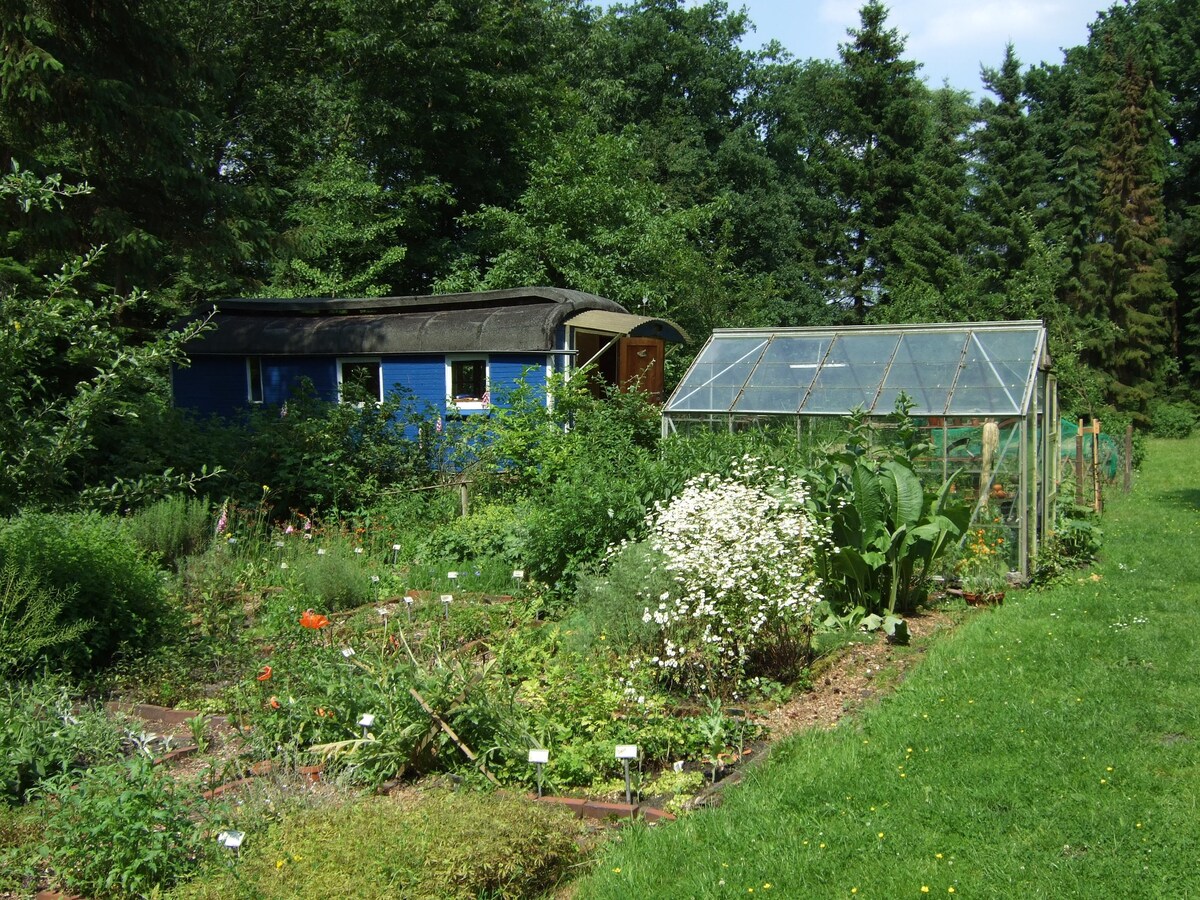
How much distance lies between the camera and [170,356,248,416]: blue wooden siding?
1862cm

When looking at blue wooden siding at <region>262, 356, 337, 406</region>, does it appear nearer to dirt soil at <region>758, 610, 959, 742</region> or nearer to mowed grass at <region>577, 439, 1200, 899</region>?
dirt soil at <region>758, 610, 959, 742</region>

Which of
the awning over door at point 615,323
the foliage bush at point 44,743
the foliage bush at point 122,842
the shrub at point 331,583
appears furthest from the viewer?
the awning over door at point 615,323

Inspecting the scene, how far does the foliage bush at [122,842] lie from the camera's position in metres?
3.57

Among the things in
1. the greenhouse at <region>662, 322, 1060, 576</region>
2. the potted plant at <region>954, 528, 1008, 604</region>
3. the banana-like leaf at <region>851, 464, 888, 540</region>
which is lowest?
the potted plant at <region>954, 528, 1008, 604</region>

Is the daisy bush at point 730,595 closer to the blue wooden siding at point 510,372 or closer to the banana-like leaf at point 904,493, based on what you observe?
the banana-like leaf at point 904,493

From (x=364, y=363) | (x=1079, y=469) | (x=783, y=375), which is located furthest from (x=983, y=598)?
(x=364, y=363)

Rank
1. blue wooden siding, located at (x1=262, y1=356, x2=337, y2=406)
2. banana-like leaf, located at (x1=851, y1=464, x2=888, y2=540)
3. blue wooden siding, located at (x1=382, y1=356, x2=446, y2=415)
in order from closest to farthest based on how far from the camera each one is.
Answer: banana-like leaf, located at (x1=851, y1=464, x2=888, y2=540), blue wooden siding, located at (x1=382, y1=356, x2=446, y2=415), blue wooden siding, located at (x1=262, y1=356, x2=337, y2=406)

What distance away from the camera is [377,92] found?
23828mm

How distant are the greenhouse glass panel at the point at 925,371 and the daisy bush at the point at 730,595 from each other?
421 centimetres

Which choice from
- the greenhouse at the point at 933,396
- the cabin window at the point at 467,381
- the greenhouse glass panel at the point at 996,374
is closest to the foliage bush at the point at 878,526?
the greenhouse at the point at 933,396

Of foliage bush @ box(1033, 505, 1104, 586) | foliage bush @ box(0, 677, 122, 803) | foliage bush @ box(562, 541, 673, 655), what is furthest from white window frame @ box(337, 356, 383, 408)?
foliage bush @ box(0, 677, 122, 803)

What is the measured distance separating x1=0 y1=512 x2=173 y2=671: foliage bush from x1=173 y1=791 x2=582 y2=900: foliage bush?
10.0 ft

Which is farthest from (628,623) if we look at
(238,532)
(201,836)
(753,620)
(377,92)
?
(377,92)

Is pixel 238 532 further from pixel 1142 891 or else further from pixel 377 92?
pixel 377 92
